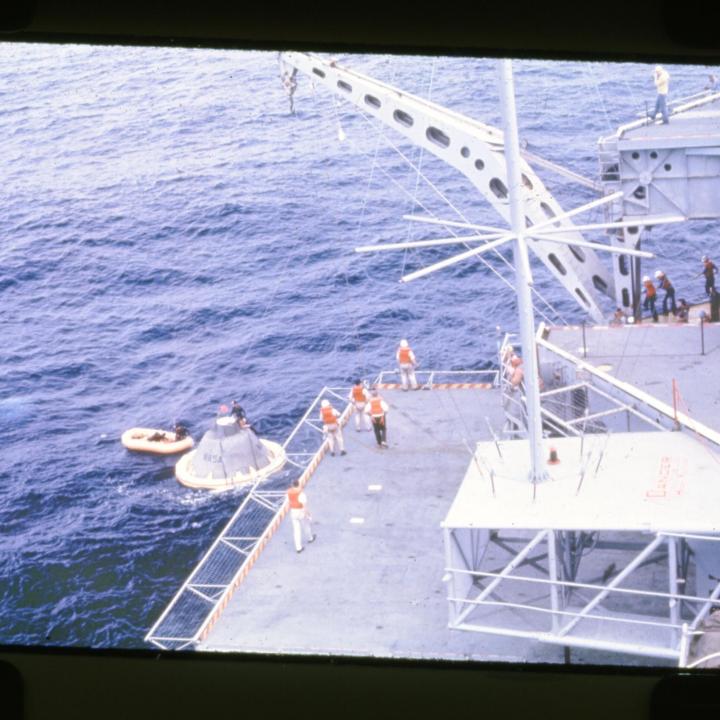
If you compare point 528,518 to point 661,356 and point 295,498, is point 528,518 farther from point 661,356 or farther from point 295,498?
point 661,356

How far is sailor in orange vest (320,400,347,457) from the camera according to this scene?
1259 cm

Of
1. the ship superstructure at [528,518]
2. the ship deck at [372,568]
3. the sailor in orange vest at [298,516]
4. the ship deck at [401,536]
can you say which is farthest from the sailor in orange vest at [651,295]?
the sailor in orange vest at [298,516]

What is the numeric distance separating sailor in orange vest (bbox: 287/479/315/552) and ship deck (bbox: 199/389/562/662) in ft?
0.35

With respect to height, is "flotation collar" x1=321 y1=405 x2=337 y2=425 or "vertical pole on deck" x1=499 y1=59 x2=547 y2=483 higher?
"vertical pole on deck" x1=499 y1=59 x2=547 y2=483

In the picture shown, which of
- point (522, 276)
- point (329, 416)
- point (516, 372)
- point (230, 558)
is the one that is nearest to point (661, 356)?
point (516, 372)

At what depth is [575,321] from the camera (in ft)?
57.6

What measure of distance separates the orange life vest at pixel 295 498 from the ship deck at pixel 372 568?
0.64 meters

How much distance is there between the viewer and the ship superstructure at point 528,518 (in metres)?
8.72

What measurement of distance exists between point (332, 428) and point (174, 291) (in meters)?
5.64

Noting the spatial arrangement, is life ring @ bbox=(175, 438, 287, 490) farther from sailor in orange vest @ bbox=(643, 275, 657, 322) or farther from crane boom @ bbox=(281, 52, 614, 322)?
sailor in orange vest @ bbox=(643, 275, 657, 322)

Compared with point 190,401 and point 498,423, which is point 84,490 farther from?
point 498,423

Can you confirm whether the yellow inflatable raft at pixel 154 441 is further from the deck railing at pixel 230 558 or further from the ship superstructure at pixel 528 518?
the ship superstructure at pixel 528 518

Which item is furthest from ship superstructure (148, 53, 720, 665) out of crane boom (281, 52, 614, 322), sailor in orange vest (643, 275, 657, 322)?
crane boom (281, 52, 614, 322)

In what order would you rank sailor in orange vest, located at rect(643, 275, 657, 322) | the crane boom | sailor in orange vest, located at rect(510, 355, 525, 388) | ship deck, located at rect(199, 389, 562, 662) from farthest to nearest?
the crane boom < sailor in orange vest, located at rect(643, 275, 657, 322) < sailor in orange vest, located at rect(510, 355, 525, 388) < ship deck, located at rect(199, 389, 562, 662)
